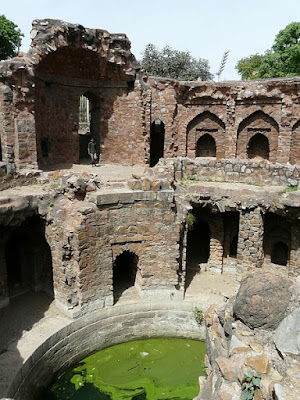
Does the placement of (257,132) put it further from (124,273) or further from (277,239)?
(124,273)

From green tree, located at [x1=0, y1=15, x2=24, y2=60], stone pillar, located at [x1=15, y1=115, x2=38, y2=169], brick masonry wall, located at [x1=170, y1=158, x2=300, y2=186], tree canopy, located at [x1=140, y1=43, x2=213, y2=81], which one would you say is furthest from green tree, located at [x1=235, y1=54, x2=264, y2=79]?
stone pillar, located at [x1=15, y1=115, x2=38, y2=169]

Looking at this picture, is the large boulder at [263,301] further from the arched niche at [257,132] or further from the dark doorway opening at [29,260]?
the arched niche at [257,132]

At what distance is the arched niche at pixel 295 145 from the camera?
53.3 feet

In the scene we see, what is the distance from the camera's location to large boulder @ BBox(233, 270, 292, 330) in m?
4.45

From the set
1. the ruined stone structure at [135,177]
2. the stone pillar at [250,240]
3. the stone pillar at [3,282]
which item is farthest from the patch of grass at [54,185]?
the stone pillar at [250,240]

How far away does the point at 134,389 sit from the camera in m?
8.05

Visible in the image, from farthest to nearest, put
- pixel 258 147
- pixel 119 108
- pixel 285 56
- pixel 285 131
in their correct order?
pixel 285 56 → pixel 258 147 → pixel 285 131 → pixel 119 108

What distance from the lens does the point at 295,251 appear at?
11.0 m

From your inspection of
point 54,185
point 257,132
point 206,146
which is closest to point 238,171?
point 54,185

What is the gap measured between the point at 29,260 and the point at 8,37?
722 inches

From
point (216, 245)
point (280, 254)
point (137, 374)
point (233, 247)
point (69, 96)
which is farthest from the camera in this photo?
point (69, 96)

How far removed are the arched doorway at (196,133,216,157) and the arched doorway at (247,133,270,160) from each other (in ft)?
6.13

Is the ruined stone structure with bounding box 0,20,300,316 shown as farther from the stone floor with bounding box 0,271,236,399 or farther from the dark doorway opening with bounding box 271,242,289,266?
the stone floor with bounding box 0,271,236,399

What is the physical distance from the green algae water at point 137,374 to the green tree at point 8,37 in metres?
21.5
